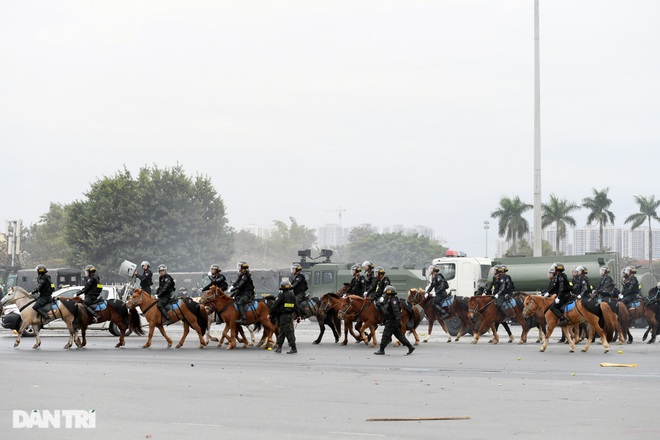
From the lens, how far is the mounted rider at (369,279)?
2773 cm

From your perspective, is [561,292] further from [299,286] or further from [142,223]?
[142,223]

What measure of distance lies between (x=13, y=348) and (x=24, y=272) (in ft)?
118

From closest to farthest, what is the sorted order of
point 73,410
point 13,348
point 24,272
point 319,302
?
point 73,410 → point 13,348 → point 319,302 → point 24,272

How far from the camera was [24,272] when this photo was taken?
61.2m

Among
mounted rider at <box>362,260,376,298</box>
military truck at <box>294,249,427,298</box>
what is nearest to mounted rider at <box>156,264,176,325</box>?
mounted rider at <box>362,260,376,298</box>

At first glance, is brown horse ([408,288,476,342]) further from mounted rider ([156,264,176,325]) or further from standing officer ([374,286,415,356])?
mounted rider ([156,264,176,325])

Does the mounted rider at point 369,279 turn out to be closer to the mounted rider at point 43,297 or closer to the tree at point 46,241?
the mounted rider at point 43,297

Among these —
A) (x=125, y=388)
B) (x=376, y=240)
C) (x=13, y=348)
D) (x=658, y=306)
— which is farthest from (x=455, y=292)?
(x=376, y=240)

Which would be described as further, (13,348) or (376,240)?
(376,240)

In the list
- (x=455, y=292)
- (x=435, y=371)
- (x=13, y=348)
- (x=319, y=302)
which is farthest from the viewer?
(x=455, y=292)

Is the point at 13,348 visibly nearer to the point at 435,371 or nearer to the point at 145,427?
the point at 435,371

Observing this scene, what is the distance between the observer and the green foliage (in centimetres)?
13912

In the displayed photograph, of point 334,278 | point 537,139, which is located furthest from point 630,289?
point 537,139

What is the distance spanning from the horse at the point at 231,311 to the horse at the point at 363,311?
204 centimetres
